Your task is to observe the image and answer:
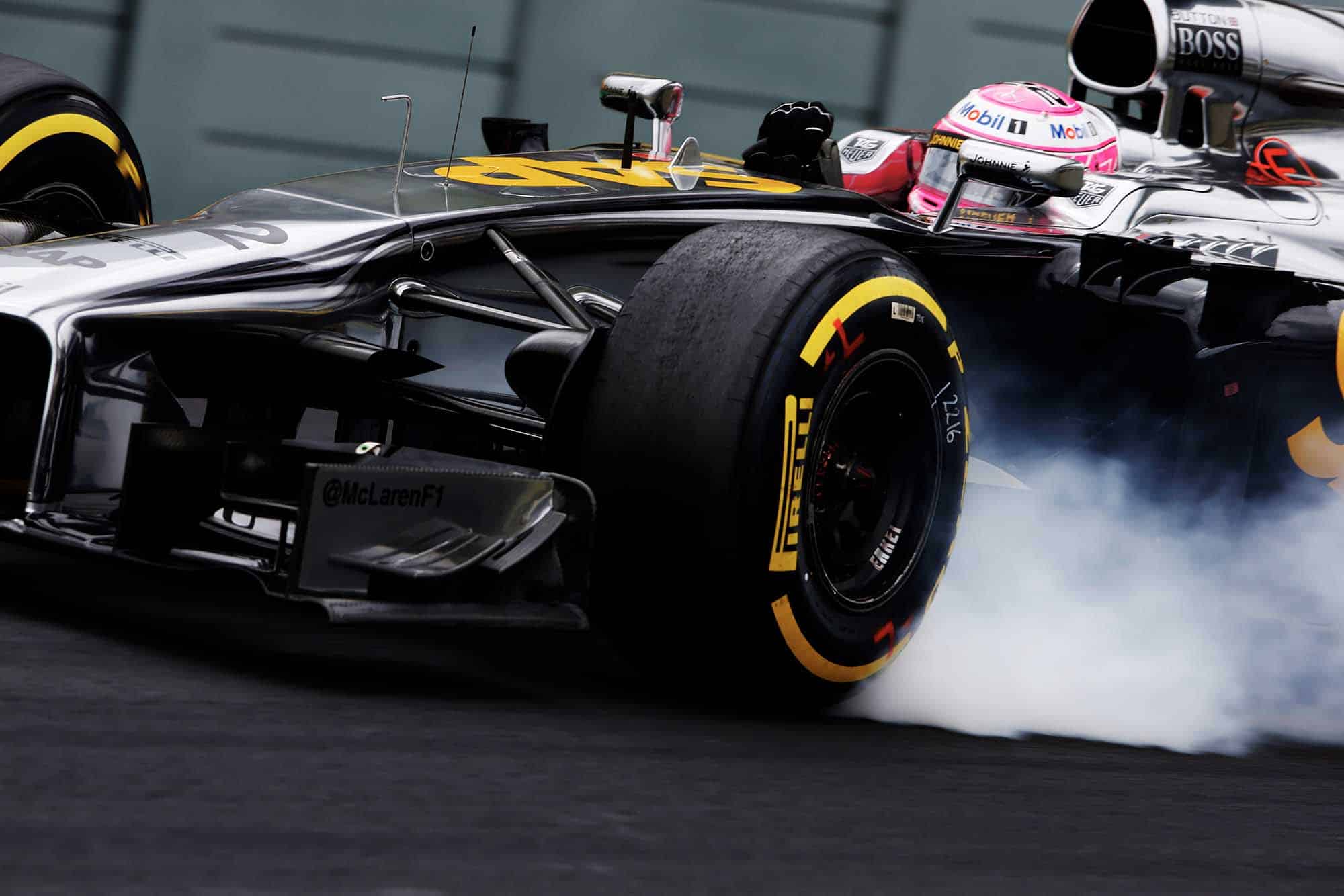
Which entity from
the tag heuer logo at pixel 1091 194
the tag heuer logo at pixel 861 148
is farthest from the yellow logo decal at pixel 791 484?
the tag heuer logo at pixel 861 148

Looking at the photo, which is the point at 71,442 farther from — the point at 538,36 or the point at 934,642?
the point at 538,36

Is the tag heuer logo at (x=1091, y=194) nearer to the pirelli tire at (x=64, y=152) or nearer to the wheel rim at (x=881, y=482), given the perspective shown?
the wheel rim at (x=881, y=482)

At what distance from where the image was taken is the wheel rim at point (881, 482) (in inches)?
112

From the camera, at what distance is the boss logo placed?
189 inches

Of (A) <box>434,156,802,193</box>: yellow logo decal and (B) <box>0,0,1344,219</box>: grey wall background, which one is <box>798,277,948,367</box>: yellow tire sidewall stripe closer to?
(A) <box>434,156,802,193</box>: yellow logo decal

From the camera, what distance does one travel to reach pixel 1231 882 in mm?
2072

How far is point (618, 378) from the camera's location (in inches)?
101

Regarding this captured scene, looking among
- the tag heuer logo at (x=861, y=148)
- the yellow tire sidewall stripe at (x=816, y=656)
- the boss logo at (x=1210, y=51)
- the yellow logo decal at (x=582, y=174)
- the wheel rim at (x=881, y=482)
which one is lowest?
the yellow tire sidewall stripe at (x=816, y=656)

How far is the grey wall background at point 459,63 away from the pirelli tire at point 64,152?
4146 millimetres

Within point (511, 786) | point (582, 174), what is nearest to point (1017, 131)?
point (582, 174)

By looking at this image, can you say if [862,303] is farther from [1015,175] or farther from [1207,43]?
[1207,43]

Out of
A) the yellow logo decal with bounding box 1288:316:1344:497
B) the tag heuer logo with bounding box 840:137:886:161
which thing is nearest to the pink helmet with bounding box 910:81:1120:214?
the tag heuer logo with bounding box 840:137:886:161

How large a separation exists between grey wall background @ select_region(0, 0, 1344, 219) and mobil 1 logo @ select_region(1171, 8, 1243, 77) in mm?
4333

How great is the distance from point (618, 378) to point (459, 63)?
656 centimetres
